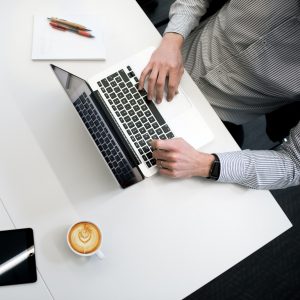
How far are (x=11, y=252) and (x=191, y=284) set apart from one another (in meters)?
0.41

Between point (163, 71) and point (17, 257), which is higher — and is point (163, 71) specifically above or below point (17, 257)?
above

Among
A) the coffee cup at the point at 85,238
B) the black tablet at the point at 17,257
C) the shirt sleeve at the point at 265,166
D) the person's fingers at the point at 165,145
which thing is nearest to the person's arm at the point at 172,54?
the person's fingers at the point at 165,145

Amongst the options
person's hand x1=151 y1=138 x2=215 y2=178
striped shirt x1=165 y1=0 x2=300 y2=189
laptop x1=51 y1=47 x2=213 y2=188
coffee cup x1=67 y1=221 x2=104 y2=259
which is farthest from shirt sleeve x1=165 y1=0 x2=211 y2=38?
coffee cup x1=67 y1=221 x2=104 y2=259

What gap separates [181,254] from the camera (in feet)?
2.75

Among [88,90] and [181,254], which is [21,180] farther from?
[181,254]

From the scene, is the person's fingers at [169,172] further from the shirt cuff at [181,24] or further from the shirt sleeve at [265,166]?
the shirt cuff at [181,24]

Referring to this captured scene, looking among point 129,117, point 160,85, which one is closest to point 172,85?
point 160,85

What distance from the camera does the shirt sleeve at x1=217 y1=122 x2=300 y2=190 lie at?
2.83 feet

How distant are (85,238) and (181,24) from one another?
0.63 meters

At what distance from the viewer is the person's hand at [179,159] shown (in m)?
0.81

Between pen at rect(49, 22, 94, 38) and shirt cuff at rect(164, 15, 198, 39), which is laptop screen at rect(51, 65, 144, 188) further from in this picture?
shirt cuff at rect(164, 15, 198, 39)

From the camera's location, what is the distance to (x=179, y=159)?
818 mm

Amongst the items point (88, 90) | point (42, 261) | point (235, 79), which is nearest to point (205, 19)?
point (235, 79)

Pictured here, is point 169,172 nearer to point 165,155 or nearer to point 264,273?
point 165,155
